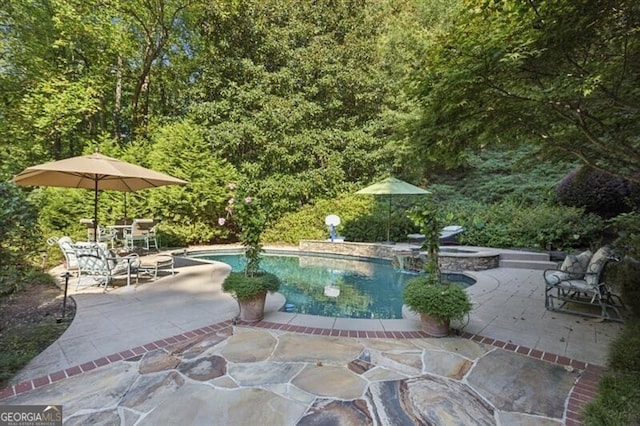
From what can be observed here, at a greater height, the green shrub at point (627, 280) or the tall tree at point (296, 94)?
the tall tree at point (296, 94)

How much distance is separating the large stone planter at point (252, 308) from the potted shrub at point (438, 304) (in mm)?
1866

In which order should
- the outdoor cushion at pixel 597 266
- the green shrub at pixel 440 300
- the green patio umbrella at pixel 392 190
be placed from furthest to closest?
the green patio umbrella at pixel 392 190
the outdoor cushion at pixel 597 266
the green shrub at pixel 440 300

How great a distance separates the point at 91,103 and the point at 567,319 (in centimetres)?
1484

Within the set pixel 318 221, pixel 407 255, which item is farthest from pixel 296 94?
pixel 407 255

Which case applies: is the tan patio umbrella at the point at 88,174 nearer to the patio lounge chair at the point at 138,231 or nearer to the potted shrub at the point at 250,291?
the patio lounge chair at the point at 138,231

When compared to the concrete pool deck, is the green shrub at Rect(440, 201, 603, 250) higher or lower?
higher

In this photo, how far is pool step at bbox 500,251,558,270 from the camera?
735 cm

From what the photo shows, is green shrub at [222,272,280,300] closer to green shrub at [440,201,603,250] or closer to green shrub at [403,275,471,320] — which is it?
green shrub at [403,275,471,320]

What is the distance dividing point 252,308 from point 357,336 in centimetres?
140

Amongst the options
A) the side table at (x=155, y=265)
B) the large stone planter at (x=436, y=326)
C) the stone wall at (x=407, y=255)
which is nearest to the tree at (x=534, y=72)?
the large stone planter at (x=436, y=326)

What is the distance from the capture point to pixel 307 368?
9.70 ft

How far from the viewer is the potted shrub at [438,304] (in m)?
3.54

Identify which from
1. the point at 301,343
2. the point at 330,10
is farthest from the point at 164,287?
the point at 330,10

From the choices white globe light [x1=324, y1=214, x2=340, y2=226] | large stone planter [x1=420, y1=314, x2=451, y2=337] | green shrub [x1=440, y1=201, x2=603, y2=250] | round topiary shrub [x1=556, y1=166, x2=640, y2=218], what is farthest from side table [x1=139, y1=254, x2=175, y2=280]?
round topiary shrub [x1=556, y1=166, x2=640, y2=218]
